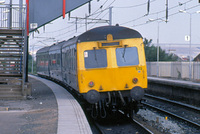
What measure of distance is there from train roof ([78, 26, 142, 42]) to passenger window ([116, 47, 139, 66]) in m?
0.45

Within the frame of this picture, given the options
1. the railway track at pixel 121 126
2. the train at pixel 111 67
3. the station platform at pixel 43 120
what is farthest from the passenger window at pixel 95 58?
the railway track at pixel 121 126

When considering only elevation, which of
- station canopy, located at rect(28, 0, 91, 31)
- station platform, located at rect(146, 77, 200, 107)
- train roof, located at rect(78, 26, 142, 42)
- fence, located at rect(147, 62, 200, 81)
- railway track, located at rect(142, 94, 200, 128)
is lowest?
railway track, located at rect(142, 94, 200, 128)

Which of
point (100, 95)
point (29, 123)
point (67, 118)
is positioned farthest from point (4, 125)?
point (100, 95)

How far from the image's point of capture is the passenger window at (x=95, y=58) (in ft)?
36.6

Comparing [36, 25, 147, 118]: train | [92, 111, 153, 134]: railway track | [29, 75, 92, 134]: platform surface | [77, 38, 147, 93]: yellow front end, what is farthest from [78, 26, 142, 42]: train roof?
[92, 111, 153, 134]: railway track

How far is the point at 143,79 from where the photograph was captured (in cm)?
1123

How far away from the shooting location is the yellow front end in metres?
11.0

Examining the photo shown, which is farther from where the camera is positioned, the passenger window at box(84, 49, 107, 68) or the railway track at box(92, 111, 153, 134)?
the passenger window at box(84, 49, 107, 68)

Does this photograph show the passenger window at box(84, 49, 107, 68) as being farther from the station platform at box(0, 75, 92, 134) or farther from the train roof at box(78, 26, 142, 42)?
the station platform at box(0, 75, 92, 134)

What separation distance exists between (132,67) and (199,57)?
4757 cm

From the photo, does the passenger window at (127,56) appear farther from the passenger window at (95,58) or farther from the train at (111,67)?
the passenger window at (95,58)

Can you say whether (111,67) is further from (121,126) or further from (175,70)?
(175,70)

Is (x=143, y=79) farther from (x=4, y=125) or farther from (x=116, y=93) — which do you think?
(x=4, y=125)

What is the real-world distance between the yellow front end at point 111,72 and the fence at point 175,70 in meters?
22.4
